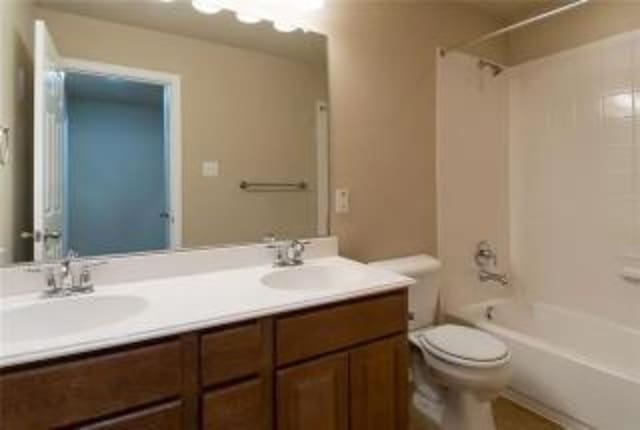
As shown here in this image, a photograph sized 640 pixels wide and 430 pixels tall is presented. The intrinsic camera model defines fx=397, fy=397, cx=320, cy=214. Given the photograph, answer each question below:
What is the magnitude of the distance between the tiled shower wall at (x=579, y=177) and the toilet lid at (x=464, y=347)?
1025 millimetres

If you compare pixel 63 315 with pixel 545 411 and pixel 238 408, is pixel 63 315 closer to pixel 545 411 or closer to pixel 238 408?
pixel 238 408

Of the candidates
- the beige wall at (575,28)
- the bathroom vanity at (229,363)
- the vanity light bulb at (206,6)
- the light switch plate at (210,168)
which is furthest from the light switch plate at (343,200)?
the beige wall at (575,28)

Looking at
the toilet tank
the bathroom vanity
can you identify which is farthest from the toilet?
the bathroom vanity

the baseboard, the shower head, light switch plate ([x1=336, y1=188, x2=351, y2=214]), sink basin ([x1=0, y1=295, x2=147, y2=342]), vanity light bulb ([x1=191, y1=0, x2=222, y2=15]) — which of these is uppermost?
the shower head

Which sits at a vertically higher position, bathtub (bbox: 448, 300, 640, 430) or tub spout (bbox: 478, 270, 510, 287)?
tub spout (bbox: 478, 270, 510, 287)

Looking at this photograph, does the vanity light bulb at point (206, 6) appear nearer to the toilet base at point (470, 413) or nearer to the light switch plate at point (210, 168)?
the light switch plate at point (210, 168)

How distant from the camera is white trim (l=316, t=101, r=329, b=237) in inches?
75.2

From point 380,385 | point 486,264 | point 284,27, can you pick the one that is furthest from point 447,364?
point 284,27

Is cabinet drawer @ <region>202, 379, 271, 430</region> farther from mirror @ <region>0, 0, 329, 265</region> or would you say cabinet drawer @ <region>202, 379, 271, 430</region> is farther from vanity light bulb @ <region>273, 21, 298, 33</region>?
vanity light bulb @ <region>273, 21, 298, 33</region>

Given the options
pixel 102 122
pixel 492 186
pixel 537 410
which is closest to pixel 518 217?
pixel 492 186

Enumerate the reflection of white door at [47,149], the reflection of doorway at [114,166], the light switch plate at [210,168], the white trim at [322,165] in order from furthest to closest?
the white trim at [322,165]
the light switch plate at [210,168]
the reflection of doorway at [114,166]
the reflection of white door at [47,149]

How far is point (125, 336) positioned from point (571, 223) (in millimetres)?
2507

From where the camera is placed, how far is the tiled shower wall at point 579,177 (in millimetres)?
2162

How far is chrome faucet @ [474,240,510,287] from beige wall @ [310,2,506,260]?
421 millimetres
